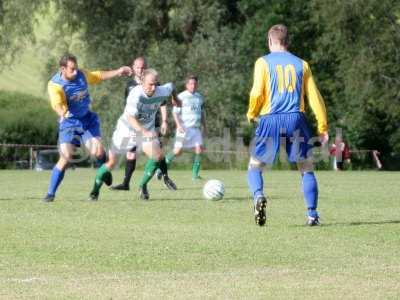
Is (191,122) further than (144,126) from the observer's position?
Yes

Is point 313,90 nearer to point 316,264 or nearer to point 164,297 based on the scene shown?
point 316,264

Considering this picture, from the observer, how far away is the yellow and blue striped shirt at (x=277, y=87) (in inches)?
437

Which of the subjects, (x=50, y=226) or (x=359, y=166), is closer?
(x=50, y=226)

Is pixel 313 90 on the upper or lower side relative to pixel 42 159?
upper

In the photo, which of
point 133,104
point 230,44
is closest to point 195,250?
point 133,104

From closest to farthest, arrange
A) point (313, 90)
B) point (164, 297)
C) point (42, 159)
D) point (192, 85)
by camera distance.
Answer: point (164, 297) → point (313, 90) → point (192, 85) → point (42, 159)

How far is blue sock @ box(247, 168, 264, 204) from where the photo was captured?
37.0 feet

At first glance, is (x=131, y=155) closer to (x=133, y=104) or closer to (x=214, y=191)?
(x=133, y=104)

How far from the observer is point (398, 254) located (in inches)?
354

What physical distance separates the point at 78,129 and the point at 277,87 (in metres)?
5.02

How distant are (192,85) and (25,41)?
85.8 ft

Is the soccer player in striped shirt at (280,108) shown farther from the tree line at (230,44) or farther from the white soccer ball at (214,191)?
the tree line at (230,44)

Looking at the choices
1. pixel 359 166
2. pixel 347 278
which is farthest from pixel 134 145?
pixel 359 166

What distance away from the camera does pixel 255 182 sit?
11.4m
